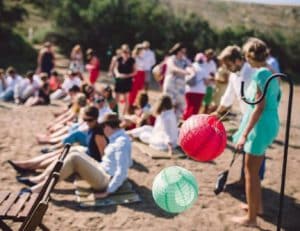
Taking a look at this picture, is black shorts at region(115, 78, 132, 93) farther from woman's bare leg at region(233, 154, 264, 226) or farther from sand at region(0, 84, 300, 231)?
woman's bare leg at region(233, 154, 264, 226)

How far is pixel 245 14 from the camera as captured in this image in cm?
2314

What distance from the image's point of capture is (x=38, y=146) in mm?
7867

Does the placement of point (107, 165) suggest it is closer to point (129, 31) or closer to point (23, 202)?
point (23, 202)

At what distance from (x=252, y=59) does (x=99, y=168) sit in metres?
2.23

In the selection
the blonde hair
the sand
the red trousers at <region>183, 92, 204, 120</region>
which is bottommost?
the sand

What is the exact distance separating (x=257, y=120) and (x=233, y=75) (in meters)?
1.54

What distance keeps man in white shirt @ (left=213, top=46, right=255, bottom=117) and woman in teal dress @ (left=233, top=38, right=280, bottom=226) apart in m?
0.56

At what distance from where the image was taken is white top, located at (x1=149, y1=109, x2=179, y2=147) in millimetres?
7434

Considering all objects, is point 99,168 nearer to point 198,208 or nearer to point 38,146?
point 198,208

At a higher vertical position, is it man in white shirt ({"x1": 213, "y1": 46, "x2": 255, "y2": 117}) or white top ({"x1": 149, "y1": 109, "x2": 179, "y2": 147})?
man in white shirt ({"x1": 213, "y1": 46, "x2": 255, "y2": 117})

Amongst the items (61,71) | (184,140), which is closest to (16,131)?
(184,140)

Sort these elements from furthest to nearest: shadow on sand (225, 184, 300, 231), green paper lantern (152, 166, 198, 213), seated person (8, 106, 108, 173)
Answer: seated person (8, 106, 108, 173)
shadow on sand (225, 184, 300, 231)
green paper lantern (152, 166, 198, 213)

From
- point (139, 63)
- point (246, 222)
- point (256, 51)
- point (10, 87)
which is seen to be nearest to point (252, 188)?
point (246, 222)

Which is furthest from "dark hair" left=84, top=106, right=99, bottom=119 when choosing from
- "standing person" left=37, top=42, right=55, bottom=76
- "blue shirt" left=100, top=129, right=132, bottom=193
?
"standing person" left=37, top=42, right=55, bottom=76
